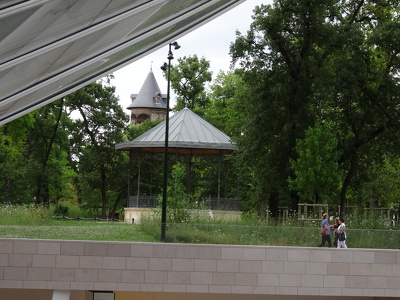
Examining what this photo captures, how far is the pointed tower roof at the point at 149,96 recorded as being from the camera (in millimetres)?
128875

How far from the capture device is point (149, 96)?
129 m

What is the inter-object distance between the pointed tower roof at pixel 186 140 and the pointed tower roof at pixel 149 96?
79741 mm

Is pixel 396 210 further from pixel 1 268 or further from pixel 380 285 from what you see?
pixel 1 268

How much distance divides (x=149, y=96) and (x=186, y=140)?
8429 centimetres

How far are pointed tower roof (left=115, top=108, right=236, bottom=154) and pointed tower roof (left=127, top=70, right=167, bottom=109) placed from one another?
7974cm

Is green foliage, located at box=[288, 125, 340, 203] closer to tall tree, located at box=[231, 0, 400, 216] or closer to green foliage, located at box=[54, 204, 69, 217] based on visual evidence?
tall tree, located at box=[231, 0, 400, 216]

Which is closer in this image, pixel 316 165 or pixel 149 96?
pixel 316 165

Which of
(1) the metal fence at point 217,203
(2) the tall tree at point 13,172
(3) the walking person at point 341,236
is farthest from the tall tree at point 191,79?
(3) the walking person at point 341,236

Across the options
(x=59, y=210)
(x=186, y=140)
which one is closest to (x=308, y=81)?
(x=186, y=140)

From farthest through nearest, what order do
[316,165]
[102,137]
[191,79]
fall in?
[191,79]
[102,137]
[316,165]

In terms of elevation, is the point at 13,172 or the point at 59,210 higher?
the point at 13,172

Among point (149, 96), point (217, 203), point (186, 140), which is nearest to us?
point (217, 203)

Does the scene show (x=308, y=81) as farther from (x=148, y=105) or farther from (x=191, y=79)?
(x=148, y=105)

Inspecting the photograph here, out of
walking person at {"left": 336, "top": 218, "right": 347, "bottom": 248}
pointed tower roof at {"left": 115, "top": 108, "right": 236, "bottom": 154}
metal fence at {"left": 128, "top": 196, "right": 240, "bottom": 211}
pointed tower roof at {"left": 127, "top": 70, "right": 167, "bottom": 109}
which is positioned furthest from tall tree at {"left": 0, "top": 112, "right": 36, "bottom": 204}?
pointed tower roof at {"left": 127, "top": 70, "right": 167, "bottom": 109}
